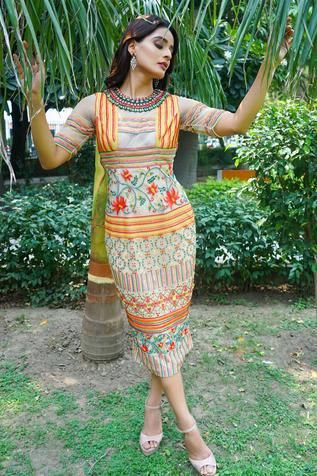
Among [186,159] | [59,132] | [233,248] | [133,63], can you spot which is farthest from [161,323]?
[186,159]

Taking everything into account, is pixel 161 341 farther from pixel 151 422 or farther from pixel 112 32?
pixel 112 32

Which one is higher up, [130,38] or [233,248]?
[130,38]

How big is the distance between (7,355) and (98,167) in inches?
57.5

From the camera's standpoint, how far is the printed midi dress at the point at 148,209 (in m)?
1.77

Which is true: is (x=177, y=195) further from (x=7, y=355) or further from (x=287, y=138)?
(x=7, y=355)

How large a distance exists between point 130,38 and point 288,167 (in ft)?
5.57

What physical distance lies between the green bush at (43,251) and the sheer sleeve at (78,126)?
2.14m

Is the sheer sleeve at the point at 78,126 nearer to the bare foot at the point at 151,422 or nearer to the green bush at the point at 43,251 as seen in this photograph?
the bare foot at the point at 151,422

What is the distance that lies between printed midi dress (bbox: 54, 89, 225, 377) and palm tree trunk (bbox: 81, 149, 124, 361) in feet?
2.49

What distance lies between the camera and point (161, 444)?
7.27 feet

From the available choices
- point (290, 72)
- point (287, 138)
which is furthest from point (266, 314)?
point (290, 72)

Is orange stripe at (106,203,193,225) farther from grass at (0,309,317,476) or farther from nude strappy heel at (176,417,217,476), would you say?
grass at (0,309,317,476)

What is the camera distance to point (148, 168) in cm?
179

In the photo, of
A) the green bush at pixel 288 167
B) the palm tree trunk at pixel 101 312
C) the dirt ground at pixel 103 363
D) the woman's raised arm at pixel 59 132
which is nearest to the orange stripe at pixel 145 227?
the woman's raised arm at pixel 59 132
